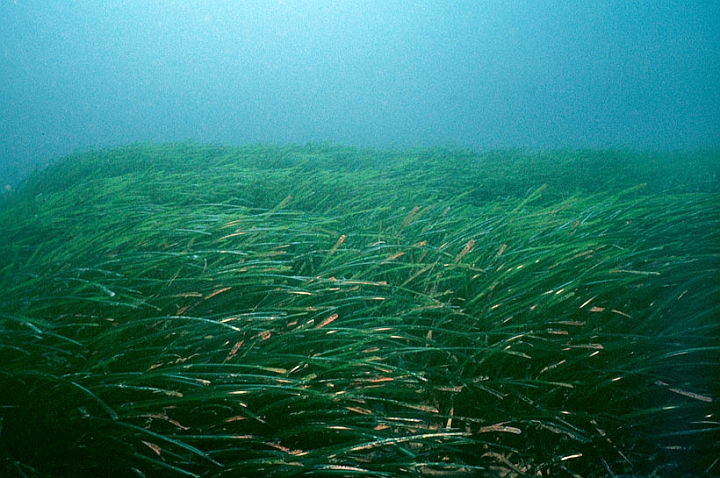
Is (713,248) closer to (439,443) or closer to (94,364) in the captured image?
(439,443)

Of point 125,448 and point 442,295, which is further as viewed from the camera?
point 442,295

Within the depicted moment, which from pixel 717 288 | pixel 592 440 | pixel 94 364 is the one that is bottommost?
pixel 592 440

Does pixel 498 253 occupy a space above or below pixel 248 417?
above

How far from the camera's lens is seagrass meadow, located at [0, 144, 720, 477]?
828 millimetres

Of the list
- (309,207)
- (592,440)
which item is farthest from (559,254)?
(309,207)

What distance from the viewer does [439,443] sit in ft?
2.78

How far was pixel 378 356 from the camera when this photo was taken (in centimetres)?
103

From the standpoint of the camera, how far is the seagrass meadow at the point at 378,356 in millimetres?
828

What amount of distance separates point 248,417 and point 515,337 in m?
0.61

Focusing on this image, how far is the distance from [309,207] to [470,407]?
2.01m

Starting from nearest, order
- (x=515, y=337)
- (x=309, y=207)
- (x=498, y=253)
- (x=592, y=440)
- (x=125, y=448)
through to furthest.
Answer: (x=125, y=448), (x=592, y=440), (x=515, y=337), (x=498, y=253), (x=309, y=207)

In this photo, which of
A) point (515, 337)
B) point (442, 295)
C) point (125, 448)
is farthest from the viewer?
point (442, 295)

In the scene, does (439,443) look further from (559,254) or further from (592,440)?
(559,254)

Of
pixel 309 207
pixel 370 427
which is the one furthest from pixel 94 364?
pixel 309 207
